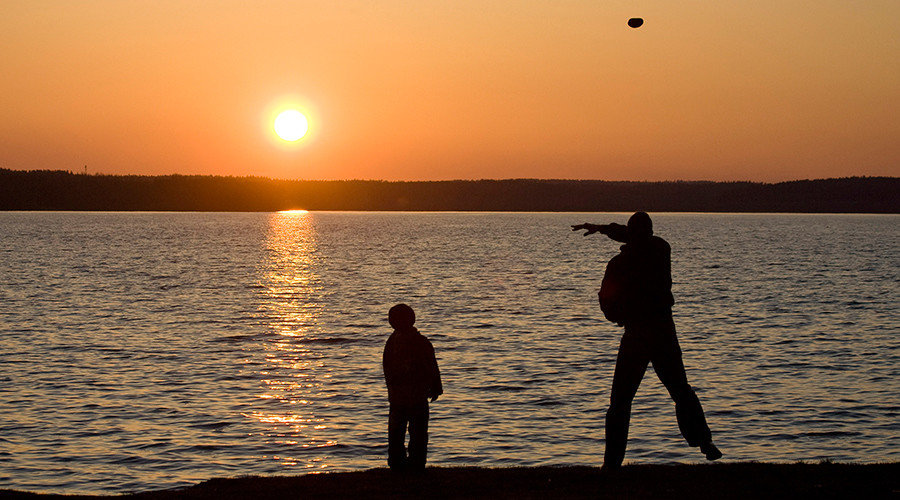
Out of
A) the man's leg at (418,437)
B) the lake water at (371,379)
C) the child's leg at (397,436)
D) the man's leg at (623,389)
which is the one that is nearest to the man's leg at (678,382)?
the man's leg at (623,389)

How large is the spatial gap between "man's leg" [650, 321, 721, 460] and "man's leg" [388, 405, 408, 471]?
2669mm

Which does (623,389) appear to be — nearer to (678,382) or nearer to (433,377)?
(678,382)

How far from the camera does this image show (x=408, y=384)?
437 inches

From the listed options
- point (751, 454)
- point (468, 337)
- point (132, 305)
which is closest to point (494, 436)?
point (751, 454)

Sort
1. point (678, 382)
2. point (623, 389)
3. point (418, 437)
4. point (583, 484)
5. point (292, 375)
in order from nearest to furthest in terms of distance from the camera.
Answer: point (583, 484), point (623, 389), point (678, 382), point (418, 437), point (292, 375)

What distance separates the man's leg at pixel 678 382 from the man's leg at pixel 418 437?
2456 millimetres

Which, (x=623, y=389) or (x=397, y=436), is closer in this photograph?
(x=623, y=389)

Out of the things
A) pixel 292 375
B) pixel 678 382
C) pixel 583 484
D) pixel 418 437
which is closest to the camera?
pixel 583 484

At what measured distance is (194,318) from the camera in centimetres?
4166

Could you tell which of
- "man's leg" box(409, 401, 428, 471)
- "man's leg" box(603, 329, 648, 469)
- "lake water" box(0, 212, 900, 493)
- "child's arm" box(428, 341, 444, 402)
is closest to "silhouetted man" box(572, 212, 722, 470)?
"man's leg" box(603, 329, 648, 469)

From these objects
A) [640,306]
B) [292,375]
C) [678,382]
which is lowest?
[292,375]

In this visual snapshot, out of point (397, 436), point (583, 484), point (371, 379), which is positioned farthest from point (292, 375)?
point (583, 484)

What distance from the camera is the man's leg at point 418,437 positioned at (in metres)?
11.2

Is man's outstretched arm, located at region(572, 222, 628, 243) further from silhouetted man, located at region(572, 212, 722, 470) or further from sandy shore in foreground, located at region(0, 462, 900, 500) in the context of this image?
sandy shore in foreground, located at region(0, 462, 900, 500)
